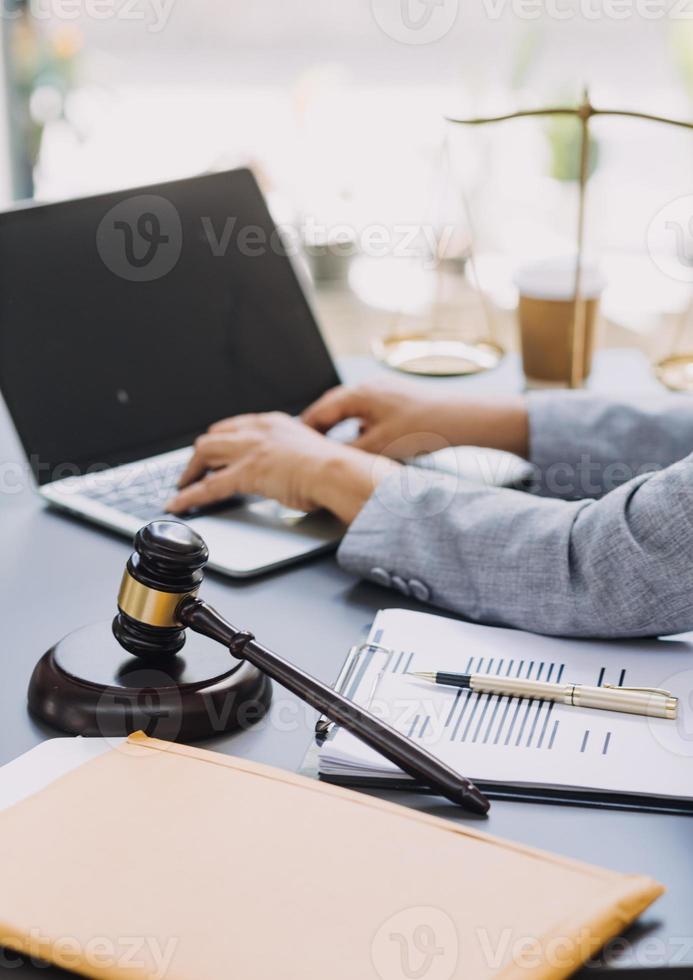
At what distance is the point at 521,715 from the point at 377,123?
128 inches

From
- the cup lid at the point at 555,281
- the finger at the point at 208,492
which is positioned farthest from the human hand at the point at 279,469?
the cup lid at the point at 555,281

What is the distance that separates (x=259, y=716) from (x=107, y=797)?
0.14 m

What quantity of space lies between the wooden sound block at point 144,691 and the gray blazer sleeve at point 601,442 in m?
0.53

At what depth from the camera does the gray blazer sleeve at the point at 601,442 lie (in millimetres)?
1213

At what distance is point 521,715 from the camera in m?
0.78

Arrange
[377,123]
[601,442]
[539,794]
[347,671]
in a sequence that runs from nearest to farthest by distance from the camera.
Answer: [539,794] < [347,671] < [601,442] < [377,123]

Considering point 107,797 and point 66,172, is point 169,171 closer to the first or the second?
point 66,172

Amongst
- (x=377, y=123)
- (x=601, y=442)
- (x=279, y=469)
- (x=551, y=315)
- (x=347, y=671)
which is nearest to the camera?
(x=347, y=671)

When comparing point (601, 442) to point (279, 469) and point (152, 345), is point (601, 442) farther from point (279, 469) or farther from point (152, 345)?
point (152, 345)

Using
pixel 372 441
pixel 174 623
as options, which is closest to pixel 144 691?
pixel 174 623

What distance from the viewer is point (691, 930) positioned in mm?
599

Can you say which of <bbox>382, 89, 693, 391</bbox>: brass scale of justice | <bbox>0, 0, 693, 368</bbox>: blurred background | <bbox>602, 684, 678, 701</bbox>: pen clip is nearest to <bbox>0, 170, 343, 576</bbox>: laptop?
<bbox>382, 89, 693, 391</bbox>: brass scale of justice

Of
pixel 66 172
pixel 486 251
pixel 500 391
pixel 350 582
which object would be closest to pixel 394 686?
pixel 350 582

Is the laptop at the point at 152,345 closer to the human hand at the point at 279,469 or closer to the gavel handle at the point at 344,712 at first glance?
the human hand at the point at 279,469
